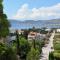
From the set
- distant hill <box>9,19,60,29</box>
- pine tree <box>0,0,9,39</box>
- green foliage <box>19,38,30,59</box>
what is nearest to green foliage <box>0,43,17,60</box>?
pine tree <box>0,0,9,39</box>

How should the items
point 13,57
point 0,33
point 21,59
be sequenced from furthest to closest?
point 21,59, point 13,57, point 0,33

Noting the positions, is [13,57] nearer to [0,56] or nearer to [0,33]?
[0,56]

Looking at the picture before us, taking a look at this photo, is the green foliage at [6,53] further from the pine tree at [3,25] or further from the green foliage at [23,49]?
the green foliage at [23,49]

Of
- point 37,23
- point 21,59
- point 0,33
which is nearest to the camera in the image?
point 0,33

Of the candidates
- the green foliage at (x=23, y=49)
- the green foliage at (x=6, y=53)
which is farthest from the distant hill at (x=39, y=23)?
the green foliage at (x=6, y=53)

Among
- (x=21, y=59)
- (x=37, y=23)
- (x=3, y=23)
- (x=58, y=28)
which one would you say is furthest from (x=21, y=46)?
(x=58, y=28)

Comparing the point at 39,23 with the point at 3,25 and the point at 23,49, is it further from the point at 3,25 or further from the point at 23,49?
the point at 3,25

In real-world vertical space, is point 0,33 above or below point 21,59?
above

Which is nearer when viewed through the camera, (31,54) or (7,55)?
(7,55)

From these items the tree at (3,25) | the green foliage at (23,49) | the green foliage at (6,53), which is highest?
the tree at (3,25)

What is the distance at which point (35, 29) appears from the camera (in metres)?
32.4

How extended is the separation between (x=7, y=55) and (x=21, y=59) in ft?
10.7

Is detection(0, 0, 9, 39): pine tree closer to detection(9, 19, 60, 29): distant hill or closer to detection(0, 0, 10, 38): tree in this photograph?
detection(0, 0, 10, 38): tree

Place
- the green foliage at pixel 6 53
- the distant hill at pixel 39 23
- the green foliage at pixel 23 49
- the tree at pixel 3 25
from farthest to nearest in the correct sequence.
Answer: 1. the distant hill at pixel 39 23
2. the green foliage at pixel 23 49
3. the green foliage at pixel 6 53
4. the tree at pixel 3 25
